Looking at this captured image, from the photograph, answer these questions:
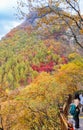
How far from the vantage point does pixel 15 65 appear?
72.9 metres

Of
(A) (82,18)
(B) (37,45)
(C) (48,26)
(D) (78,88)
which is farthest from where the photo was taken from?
(B) (37,45)

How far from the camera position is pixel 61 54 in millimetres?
72875

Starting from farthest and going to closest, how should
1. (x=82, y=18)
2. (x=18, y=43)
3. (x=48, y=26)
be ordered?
(x=18, y=43)
(x=48, y=26)
(x=82, y=18)

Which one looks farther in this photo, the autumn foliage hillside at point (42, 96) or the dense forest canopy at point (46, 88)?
the autumn foliage hillside at point (42, 96)

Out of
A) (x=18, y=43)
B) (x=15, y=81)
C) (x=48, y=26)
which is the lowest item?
(x=15, y=81)

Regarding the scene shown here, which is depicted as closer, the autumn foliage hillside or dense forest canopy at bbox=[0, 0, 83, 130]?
dense forest canopy at bbox=[0, 0, 83, 130]

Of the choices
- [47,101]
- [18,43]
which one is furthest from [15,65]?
[47,101]

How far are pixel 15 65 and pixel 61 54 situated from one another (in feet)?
33.9

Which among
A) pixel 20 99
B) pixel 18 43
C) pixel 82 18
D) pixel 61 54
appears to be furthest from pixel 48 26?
pixel 18 43

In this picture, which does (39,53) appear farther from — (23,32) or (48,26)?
(48,26)

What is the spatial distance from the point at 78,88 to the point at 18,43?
194ft

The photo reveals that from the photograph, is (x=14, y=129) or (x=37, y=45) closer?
(x=14, y=129)

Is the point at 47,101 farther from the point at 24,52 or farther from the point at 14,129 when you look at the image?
the point at 24,52

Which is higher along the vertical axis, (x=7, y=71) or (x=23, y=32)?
(x=23, y=32)
